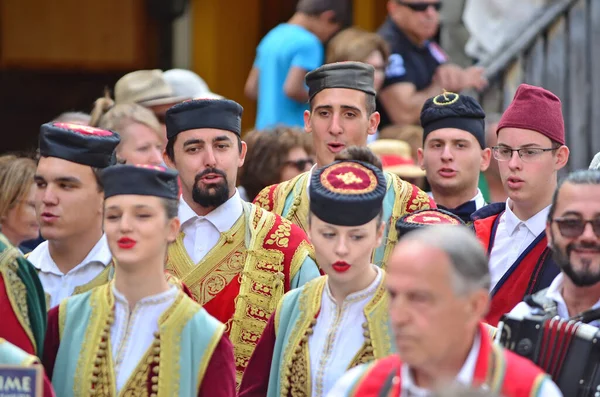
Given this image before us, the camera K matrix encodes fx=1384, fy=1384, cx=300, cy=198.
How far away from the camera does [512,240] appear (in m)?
6.21

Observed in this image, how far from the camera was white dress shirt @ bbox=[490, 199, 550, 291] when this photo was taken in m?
A: 6.14

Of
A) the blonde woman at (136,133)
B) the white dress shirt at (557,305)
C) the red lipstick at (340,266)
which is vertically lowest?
the white dress shirt at (557,305)

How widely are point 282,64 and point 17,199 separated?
3136mm

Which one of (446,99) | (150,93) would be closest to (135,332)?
(446,99)

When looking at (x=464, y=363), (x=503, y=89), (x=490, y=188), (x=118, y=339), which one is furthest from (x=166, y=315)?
(x=503, y=89)

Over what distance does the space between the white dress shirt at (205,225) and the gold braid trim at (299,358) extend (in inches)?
38.2

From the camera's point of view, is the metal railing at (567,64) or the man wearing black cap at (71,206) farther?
the metal railing at (567,64)

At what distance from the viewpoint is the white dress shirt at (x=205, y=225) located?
6.18 metres

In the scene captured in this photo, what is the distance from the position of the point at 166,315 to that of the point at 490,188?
3.90 m

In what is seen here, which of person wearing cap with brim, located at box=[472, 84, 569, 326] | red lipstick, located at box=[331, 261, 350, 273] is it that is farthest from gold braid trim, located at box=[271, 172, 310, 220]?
red lipstick, located at box=[331, 261, 350, 273]

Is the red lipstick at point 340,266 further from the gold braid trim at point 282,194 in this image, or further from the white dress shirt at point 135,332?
the gold braid trim at point 282,194

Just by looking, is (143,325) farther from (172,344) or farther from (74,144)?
(74,144)

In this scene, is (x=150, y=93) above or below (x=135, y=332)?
above

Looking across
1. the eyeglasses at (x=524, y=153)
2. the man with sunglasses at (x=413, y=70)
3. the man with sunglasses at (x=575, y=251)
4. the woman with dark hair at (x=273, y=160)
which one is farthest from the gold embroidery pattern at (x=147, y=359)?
the man with sunglasses at (x=413, y=70)
